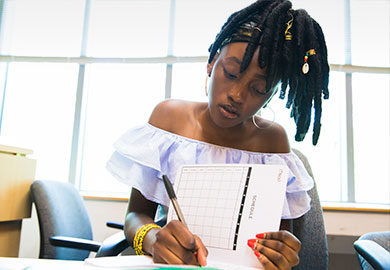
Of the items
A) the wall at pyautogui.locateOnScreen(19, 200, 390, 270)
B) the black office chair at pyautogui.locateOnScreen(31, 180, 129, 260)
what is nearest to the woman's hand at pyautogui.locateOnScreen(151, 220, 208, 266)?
the black office chair at pyautogui.locateOnScreen(31, 180, 129, 260)

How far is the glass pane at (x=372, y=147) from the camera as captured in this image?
9.56 ft

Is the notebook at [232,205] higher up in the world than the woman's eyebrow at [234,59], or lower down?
lower down

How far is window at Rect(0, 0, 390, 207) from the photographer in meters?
2.95

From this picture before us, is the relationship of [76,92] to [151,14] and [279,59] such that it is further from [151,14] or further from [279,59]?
[279,59]

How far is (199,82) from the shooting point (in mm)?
3135

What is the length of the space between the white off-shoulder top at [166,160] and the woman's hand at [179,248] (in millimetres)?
272

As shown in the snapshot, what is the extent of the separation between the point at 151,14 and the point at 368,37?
1.87 metres

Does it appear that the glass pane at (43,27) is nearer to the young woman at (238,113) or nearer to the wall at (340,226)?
the wall at (340,226)

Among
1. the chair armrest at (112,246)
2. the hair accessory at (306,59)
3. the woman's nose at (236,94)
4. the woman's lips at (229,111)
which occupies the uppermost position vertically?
the hair accessory at (306,59)

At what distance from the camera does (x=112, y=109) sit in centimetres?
312

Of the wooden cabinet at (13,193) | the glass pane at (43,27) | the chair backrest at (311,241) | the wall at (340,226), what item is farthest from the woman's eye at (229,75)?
the glass pane at (43,27)

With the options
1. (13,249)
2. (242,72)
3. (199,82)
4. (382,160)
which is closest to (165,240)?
(242,72)

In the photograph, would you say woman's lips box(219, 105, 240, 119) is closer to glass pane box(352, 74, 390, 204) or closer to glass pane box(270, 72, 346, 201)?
glass pane box(270, 72, 346, 201)

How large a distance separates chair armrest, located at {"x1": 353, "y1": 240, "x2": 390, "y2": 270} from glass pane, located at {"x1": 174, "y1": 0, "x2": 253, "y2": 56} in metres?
2.28
